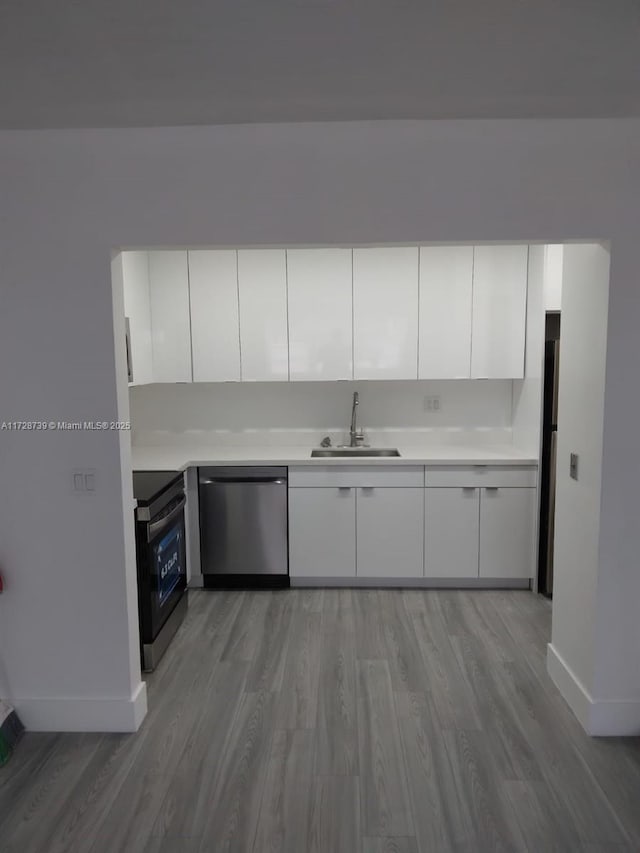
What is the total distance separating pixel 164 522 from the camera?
10.4ft

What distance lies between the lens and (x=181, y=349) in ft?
13.4

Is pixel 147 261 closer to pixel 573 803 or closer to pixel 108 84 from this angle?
pixel 108 84

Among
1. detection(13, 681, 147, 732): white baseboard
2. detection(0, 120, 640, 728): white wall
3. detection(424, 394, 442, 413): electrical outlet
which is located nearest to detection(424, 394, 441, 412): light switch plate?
detection(424, 394, 442, 413): electrical outlet

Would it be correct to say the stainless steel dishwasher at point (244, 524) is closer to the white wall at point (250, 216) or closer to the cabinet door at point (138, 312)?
the cabinet door at point (138, 312)

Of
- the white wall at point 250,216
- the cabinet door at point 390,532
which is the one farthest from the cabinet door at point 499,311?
the white wall at point 250,216

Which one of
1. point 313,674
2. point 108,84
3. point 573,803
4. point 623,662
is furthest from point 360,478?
point 108,84

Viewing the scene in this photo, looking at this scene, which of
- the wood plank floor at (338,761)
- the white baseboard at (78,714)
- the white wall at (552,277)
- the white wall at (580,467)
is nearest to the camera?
the wood plank floor at (338,761)

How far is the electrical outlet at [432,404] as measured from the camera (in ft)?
14.8

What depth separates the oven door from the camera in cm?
293

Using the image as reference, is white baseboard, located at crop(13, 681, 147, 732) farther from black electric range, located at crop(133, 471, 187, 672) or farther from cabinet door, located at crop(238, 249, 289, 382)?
cabinet door, located at crop(238, 249, 289, 382)

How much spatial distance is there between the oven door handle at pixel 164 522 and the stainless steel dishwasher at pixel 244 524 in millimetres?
312

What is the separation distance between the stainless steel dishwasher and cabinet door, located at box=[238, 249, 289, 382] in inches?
28.5

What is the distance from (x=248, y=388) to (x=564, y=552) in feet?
8.53

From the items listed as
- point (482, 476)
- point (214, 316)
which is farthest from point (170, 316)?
point (482, 476)
